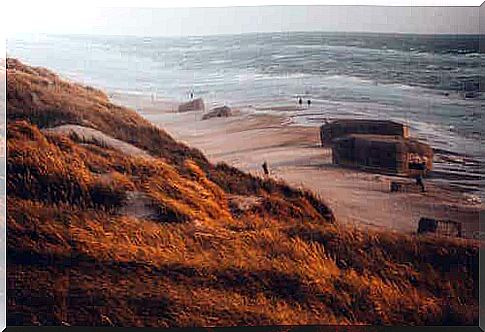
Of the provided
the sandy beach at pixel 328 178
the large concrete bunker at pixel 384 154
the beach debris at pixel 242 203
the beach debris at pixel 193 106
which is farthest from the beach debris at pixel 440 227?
the beach debris at pixel 193 106

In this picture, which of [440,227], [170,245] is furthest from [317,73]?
[170,245]

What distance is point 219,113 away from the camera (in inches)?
164

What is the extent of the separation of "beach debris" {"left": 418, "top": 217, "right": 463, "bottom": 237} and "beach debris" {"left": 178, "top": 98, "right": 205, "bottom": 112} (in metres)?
1.43

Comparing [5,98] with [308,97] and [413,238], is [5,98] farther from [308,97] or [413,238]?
[413,238]

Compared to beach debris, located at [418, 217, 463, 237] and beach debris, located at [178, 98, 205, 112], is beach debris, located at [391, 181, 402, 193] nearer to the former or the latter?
beach debris, located at [418, 217, 463, 237]

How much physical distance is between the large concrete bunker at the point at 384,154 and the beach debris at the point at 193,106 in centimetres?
82

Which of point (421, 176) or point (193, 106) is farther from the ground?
point (193, 106)

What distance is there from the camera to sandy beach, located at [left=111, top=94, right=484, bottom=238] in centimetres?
410

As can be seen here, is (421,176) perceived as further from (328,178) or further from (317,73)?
(317,73)

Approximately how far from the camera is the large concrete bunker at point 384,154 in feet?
13.5

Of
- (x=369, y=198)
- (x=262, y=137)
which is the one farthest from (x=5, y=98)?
(x=369, y=198)

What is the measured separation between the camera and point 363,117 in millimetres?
4137

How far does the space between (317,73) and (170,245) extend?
4.32ft

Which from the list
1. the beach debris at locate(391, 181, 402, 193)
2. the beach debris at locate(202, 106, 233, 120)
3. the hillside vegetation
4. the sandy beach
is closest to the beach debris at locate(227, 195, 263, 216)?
the hillside vegetation
